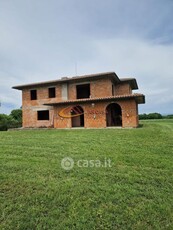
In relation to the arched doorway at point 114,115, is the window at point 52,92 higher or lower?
higher

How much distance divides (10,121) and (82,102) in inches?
638

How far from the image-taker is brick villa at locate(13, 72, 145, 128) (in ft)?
54.9

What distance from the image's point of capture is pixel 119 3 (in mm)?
9852

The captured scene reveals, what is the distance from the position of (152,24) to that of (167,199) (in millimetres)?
12170

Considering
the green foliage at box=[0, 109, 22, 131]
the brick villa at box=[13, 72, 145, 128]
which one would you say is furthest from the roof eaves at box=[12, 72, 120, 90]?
the green foliage at box=[0, 109, 22, 131]

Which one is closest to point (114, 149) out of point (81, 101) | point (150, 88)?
point (81, 101)

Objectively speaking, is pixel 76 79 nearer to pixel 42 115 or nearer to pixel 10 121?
pixel 42 115

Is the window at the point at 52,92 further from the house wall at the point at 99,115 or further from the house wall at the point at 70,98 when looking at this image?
the house wall at the point at 99,115

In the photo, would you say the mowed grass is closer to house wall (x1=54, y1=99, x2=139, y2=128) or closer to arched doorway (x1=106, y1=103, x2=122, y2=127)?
house wall (x1=54, y1=99, x2=139, y2=128)
